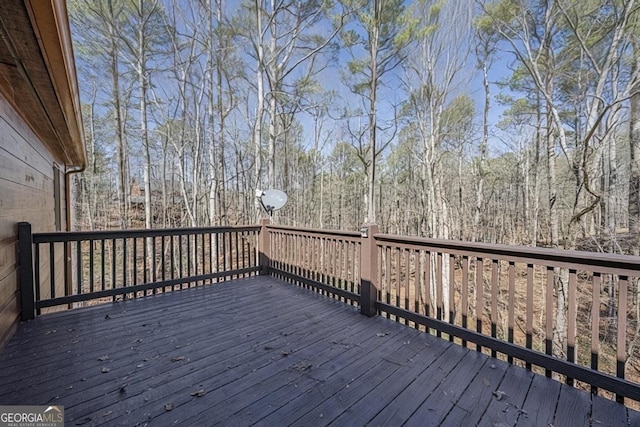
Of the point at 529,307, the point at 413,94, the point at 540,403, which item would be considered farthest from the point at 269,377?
the point at 413,94

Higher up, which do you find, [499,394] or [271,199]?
[271,199]

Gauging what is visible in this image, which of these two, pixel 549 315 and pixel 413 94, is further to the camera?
pixel 413 94

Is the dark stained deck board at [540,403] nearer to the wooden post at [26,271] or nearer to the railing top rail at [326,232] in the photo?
the railing top rail at [326,232]

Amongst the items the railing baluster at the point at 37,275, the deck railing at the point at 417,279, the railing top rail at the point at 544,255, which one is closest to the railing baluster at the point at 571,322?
the deck railing at the point at 417,279

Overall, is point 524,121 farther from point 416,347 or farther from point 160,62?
point 160,62

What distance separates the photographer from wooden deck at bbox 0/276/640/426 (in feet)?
4.98

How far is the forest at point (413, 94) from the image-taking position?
5840mm

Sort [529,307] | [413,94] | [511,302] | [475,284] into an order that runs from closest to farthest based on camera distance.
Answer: [529,307] → [511,302] → [475,284] → [413,94]

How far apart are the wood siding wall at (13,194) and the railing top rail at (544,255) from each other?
3468 mm

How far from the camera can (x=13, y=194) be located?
2.42 m

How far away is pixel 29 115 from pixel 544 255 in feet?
15.6

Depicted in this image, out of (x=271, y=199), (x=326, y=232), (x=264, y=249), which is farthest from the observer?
(x=271, y=199)

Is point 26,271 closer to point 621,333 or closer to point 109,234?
point 109,234

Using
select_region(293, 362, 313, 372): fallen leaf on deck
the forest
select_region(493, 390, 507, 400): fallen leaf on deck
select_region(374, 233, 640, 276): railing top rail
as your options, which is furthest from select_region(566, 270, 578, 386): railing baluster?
the forest
